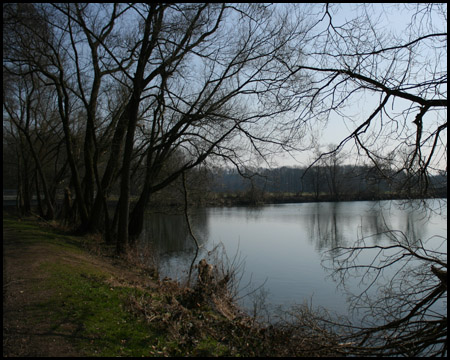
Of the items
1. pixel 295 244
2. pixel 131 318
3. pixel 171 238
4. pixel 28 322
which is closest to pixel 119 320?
pixel 131 318

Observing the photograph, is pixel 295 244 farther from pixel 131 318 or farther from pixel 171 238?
pixel 131 318

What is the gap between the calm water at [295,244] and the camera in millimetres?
8312

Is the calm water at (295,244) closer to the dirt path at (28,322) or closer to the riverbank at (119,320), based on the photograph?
the riverbank at (119,320)

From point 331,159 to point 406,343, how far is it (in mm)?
2567

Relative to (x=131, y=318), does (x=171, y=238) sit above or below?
below

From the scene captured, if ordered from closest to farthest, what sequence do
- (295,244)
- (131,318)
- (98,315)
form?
(98,315), (131,318), (295,244)

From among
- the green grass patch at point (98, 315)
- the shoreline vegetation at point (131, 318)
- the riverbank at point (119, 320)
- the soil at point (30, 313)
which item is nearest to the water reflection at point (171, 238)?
the soil at point (30, 313)

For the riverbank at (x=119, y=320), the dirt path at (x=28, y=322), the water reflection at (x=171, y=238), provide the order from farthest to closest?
the water reflection at (x=171, y=238), the riverbank at (x=119, y=320), the dirt path at (x=28, y=322)

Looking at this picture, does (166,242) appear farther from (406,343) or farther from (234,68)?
(406,343)

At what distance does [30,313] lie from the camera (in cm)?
519

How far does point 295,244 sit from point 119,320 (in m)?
12.4

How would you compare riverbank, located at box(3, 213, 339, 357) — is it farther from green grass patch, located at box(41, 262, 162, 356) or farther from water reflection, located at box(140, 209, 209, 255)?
water reflection, located at box(140, 209, 209, 255)

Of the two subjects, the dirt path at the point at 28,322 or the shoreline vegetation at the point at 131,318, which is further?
the shoreline vegetation at the point at 131,318

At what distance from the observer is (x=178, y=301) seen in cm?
748
